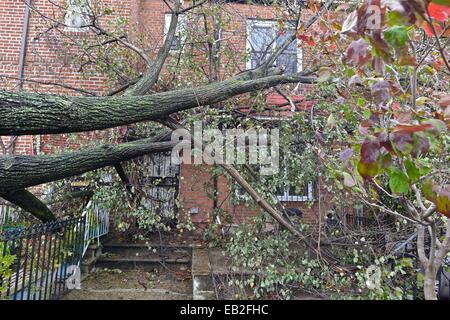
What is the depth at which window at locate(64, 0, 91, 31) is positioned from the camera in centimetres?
566

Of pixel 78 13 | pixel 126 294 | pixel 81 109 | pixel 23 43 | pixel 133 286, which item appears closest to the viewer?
pixel 81 109

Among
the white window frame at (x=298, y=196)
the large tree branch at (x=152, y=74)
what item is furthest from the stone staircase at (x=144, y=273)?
the large tree branch at (x=152, y=74)

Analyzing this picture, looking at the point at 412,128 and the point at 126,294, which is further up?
the point at 412,128

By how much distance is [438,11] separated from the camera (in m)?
1.04

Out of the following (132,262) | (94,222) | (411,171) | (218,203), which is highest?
(411,171)

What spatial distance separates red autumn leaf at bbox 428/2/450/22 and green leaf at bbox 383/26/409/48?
0.12 m

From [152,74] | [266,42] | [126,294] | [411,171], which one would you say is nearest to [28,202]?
[126,294]

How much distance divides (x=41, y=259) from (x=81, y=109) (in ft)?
10.5

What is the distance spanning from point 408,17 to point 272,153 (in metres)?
3.86

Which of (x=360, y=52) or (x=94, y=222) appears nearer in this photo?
(x=360, y=52)

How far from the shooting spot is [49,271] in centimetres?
457

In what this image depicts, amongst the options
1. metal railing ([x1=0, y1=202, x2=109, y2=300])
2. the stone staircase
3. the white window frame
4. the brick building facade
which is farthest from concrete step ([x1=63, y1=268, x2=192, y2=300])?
the white window frame

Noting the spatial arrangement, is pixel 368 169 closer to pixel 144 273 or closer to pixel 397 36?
pixel 397 36

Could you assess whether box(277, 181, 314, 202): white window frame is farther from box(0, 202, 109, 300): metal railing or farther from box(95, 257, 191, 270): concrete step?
box(0, 202, 109, 300): metal railing
